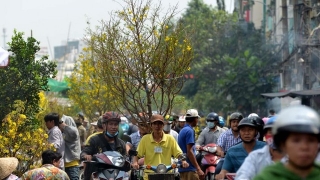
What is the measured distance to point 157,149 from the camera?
1200 centimetres

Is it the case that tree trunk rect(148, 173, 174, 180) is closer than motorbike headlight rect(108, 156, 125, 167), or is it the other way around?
tree trunk rect(148, 173, 174, 180)

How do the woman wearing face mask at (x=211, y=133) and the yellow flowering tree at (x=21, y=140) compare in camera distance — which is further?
the woman wearing face mask at (x=211, y=133)

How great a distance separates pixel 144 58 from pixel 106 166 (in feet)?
16.9

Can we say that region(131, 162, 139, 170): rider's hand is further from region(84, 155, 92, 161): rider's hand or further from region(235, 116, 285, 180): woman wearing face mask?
region(235, 116, 285, 180): woman wearing face mask

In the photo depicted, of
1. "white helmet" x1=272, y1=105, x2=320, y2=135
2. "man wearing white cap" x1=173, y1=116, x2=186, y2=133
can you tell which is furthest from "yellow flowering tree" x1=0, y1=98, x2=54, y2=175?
"white helmet" x1=272, y1=105, x2=320, y2=135

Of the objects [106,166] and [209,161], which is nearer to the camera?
[106,166]

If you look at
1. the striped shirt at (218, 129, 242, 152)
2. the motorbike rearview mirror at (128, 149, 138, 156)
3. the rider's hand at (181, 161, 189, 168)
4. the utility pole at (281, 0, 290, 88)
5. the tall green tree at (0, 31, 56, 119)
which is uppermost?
the utility pole at (281, 0, 290, 88)

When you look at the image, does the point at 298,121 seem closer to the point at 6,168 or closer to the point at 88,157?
the point at 6,168

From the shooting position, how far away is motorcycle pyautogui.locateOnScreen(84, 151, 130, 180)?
11.5m

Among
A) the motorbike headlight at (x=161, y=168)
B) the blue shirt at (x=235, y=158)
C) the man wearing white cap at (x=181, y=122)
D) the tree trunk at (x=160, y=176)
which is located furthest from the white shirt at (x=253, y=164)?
the man wearing white cap at (x=181, y=122)

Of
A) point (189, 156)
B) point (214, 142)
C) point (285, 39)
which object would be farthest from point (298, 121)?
point (285, 39)

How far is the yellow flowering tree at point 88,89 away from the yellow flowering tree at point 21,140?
1473cm

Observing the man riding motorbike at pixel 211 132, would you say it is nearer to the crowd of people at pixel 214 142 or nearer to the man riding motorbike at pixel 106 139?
the crowd of people at pixel 214 142

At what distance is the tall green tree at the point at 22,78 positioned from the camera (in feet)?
45.5
